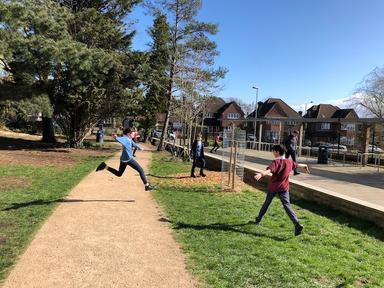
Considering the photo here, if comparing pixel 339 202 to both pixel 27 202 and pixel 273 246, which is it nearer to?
pixel 273 246

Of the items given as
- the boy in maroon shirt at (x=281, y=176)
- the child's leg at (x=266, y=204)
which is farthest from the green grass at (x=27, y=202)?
the boy in maroon shirt at (x=281, y=176)

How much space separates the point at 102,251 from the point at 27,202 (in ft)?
13.5

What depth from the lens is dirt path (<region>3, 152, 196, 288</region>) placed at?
533 centimetres

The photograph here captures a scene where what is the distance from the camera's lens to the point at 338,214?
390 inches

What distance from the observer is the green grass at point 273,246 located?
5516 mm

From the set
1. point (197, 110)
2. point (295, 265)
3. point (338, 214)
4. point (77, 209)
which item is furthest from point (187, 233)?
point (197, 110)

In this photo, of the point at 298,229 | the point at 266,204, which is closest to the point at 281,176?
the point at 266,204

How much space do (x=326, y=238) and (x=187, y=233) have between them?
2.32 m

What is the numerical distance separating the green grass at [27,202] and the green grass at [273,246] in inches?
93.9

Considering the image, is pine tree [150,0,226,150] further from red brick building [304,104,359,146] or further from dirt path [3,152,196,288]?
red brick building [304,104,359,146]

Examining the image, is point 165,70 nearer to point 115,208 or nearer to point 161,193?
point 161,193

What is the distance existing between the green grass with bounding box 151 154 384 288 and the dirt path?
36 centimetres

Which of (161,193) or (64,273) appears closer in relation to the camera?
(64,273)

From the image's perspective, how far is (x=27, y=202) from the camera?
991cm
